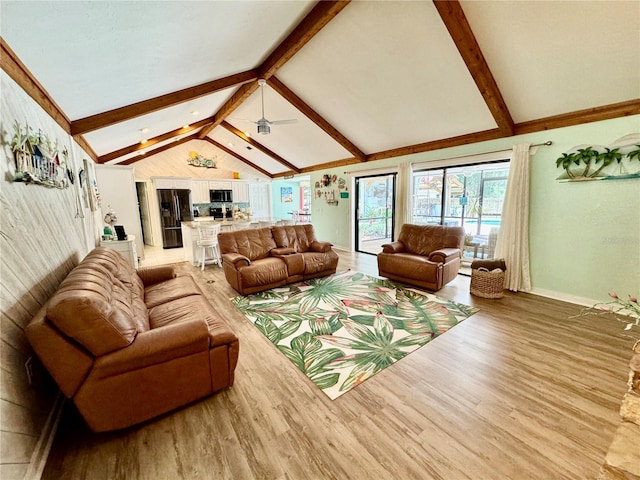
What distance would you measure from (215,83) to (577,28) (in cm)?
441

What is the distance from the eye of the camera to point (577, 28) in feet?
8.27

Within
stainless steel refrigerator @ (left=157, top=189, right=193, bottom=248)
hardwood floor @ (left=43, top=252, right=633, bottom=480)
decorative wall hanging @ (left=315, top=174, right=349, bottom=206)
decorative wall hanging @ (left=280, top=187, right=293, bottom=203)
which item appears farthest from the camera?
decorative wall hanging @ (left=280, top=187, right=293, bottom=203)

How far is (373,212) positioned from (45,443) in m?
7.10

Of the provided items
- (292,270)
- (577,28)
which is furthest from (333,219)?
(577,28)

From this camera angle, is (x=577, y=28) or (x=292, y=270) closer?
(x=577, y=28)

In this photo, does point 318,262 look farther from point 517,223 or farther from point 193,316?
point 517,223

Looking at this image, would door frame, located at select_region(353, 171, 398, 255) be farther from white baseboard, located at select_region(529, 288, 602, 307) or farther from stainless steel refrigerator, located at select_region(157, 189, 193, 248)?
stainless steel refrigerator, located at select_region(157, 189, 193, 248)

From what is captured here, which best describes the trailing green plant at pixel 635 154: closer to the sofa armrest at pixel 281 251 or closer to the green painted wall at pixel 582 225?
the green painted wall at pixel 582 225

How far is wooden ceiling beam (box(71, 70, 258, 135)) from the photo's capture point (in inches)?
135

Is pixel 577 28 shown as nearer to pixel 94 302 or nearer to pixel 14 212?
pixel 94 302

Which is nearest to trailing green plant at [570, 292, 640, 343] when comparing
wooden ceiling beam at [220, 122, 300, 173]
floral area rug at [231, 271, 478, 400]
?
floral area rug at [231, 271, 478, 400]

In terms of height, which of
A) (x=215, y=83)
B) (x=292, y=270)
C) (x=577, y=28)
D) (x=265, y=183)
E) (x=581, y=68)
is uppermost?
(x=215, y=83)

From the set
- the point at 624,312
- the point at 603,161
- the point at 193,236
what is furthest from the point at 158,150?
the point at 624,312

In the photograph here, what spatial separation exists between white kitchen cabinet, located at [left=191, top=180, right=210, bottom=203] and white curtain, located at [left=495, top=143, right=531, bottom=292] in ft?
26.5
